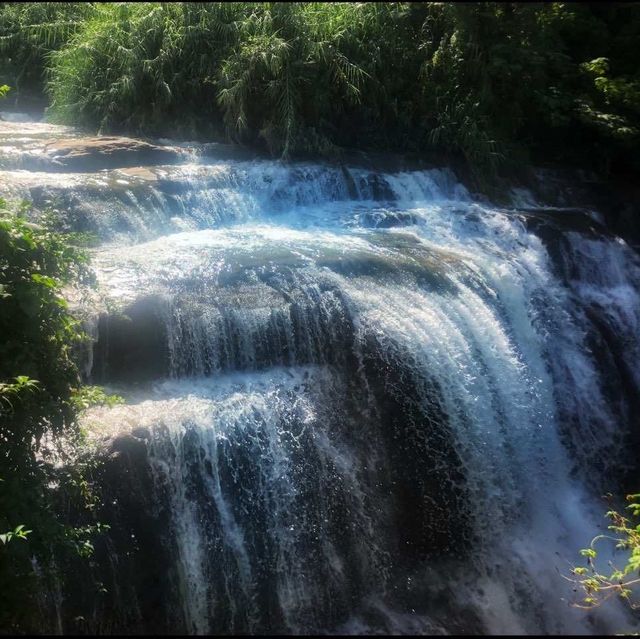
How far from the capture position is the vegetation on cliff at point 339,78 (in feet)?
31.7

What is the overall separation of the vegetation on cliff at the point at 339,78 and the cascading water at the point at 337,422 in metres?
2.28

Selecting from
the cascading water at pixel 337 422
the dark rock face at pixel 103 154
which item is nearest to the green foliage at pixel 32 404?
the cascading water at pixel 337 422

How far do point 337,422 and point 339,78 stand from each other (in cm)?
595

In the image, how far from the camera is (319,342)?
5.95m

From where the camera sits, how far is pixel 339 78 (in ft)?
32.6

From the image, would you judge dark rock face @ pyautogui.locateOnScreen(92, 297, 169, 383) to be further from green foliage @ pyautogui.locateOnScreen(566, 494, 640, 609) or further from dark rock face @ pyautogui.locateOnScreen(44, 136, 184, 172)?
green foliage @ pyautogui.locateOnScreen(566, 494, 640, 609)


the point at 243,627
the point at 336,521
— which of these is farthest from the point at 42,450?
the point at 336,521

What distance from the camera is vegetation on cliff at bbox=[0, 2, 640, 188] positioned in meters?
9.67

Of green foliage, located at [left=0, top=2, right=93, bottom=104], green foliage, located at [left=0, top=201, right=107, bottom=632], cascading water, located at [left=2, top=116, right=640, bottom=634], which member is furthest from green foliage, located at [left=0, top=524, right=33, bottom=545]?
green foliage, located at [left=0, top=2, right=93, bottom=104]

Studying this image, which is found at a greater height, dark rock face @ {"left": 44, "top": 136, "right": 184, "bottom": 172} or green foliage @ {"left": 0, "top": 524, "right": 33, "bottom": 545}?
dark rock face @ {"left": 44, "top": 136, "right": 184, "bottom": 172}

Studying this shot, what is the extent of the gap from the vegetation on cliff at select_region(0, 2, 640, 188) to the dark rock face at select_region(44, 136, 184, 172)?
1.04 meters

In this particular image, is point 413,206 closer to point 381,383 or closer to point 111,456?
point 381,383

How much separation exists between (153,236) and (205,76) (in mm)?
3613

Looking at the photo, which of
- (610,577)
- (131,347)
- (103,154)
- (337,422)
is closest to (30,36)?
(103,154)
